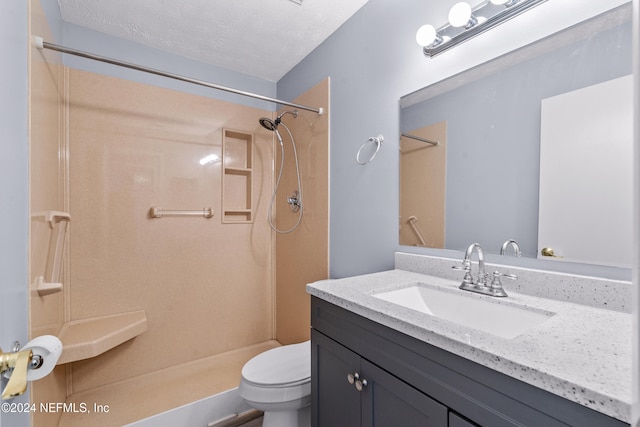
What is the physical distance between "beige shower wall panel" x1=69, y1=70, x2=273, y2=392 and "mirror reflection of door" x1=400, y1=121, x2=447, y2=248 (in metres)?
1.47

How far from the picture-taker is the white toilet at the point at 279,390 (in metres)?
1.30

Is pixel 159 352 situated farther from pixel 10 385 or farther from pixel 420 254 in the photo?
pixel 420 254

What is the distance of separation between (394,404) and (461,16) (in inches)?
54.5

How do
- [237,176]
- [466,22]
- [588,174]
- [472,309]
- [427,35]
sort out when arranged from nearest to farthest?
[588,174]
[472,309]
[466,22]
[427,35]
[237,176]

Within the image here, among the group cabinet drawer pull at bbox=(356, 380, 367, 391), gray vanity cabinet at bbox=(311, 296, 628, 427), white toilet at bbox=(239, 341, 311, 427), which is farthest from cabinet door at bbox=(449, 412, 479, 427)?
white toilet at bbox=(239, 341, 311, 427)

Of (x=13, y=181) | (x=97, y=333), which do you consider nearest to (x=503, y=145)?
(x=13, y=181)

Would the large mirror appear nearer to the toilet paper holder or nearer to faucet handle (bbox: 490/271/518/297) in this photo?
faucet handle (bbox: 490/271/518/297)

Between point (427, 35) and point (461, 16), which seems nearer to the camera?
point (461, 16)

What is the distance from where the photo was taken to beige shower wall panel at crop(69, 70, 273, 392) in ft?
6.11

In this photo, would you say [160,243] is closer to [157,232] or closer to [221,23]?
[157,232]

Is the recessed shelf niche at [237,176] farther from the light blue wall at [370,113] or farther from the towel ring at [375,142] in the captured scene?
the towel ring at [375,142]

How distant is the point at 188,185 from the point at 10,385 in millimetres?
1807

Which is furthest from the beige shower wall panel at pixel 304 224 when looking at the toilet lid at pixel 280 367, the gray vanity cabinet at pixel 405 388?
the gray vanity cabinet at pixel 405 388

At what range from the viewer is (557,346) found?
1.93 ft
